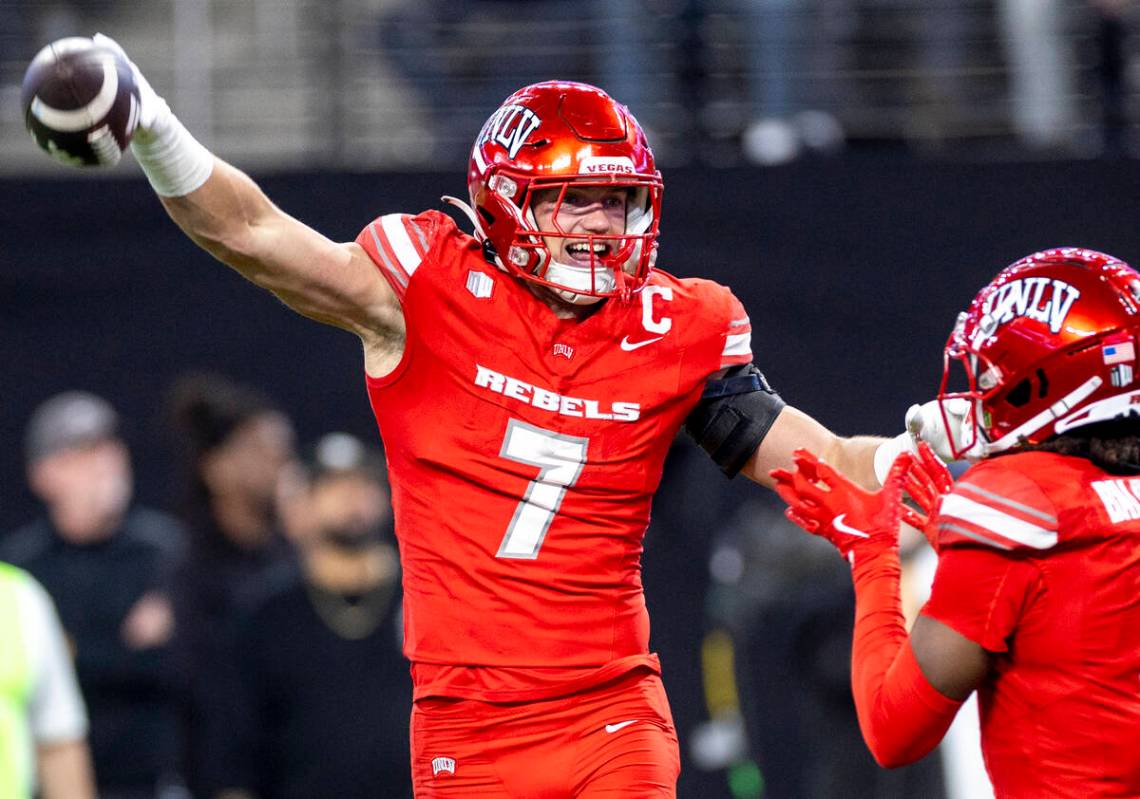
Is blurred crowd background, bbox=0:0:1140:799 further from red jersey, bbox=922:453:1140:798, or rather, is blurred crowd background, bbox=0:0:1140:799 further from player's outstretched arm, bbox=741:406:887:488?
red jersey, bbox=922:453:1140:798

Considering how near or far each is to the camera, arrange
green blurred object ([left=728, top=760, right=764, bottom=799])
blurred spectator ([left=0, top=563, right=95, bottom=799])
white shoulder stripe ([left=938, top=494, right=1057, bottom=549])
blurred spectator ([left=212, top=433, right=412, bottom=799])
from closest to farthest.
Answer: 1. white shoulder stripe ([left=938, top=494, right=1057, bottom=549])
2. blurred spectator ([left=0, top=563, right=95, bottom=799])
3. blurred spectator ([left=212, top=433, right=412, bottom=799])
4. green blurred object ([left=728, top=760, right=764, bottom=799])

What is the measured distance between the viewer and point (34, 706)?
4137 mm

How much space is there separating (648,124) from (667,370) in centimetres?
398

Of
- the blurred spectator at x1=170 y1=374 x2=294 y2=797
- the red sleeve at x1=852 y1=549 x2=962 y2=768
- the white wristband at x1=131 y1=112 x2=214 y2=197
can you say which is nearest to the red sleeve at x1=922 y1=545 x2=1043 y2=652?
the red sleeve at x1=852 y1=549 x2=962 y2=768

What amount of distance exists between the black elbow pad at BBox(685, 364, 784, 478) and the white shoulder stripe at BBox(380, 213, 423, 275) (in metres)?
0.68

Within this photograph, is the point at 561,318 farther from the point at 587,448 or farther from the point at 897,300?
the point at 897,300

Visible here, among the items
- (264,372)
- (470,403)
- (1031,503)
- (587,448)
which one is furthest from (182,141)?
(264,372)

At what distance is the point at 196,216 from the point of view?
11.0 ft

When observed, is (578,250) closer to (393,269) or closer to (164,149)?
(393,269)

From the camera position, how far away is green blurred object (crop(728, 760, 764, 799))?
704 cm

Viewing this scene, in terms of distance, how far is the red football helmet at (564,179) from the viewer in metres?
3.64

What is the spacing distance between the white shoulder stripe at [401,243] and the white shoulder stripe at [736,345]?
691 millimetres

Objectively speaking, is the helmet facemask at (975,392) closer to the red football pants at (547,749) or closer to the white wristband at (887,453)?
the white wristband at (887,453)

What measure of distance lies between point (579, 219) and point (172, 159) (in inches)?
34.1
